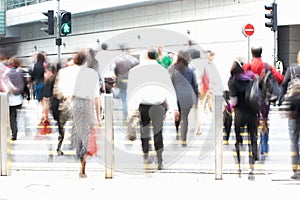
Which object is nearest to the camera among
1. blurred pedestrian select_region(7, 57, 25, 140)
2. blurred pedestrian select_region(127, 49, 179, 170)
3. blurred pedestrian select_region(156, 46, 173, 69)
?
blurred pedestrian select_region(127, 49, 179, 170)

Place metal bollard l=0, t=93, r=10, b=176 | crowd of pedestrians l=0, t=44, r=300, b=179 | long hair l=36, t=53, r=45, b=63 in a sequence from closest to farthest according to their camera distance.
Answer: crowd of pedestrians l=0, t=44, r=300, b=179, metal bollard l=0, t=93, r=10, b=176, long hair l=36, t=53, r=45, b=63

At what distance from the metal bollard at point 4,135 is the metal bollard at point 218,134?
303 cm

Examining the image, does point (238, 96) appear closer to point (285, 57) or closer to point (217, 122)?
point (217, 122)

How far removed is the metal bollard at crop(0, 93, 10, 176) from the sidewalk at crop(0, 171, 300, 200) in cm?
17

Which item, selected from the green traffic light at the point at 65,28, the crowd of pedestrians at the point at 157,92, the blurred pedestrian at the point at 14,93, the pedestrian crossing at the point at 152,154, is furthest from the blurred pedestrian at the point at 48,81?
the green traffic light at the point at 65,28

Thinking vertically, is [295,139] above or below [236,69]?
below

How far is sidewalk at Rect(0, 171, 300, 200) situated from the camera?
23.5 feet

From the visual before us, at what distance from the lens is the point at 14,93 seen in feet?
38.6

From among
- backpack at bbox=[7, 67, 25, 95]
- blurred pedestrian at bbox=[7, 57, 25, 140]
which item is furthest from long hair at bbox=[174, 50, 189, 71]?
backpack at bbox=[7, 67, 25, 95]

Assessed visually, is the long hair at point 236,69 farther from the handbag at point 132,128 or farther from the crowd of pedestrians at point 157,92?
the handbag at point 132,128

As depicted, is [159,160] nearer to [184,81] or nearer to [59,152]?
[184,81]

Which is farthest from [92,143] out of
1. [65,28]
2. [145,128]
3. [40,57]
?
[65,28]

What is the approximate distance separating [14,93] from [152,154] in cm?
399

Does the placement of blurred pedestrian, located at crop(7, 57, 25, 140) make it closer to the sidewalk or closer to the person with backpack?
the sidewalk
